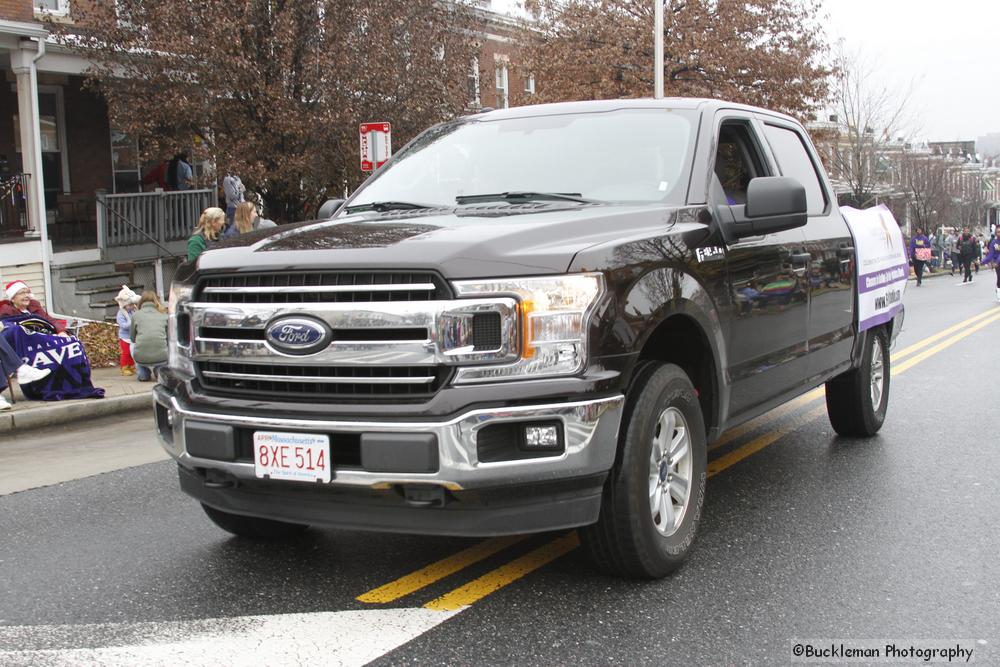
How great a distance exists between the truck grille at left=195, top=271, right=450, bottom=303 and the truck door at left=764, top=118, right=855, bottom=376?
8.90ft

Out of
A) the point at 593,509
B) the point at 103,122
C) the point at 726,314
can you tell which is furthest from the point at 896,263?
the point at 103,122

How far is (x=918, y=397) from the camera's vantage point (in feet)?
28.2

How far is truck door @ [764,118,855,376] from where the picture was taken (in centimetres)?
561

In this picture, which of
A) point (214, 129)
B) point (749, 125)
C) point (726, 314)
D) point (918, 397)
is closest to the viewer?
point (726, 314)

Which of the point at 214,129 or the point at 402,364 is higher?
the point at 214,129

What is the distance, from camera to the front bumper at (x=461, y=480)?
11.2ft

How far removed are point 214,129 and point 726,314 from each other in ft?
41.5

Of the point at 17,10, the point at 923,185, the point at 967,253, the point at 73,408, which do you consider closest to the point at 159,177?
the point at 17,10

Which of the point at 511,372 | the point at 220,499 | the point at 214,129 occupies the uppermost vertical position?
the point at 214,129

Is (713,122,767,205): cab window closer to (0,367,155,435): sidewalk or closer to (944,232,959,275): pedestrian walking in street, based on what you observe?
(0,367,155,435): sidewalk

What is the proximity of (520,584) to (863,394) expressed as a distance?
348 cm

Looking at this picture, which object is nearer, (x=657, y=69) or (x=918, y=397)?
(x=918, y=397)

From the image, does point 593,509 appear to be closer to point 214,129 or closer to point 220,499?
point 220,499

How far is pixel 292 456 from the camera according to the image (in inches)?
143
